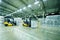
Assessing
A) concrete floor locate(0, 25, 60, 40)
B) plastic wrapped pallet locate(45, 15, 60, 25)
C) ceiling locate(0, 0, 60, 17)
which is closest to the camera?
concrete floor locate(0, 25, 60, 40)

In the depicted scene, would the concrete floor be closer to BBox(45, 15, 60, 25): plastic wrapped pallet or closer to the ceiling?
the ceiling

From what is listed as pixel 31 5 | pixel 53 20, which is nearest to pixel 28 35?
pixel 31 5

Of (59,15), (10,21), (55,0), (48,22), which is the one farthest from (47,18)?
(55,0)

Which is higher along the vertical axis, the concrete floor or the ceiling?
the ceiling

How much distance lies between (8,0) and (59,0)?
5.30 metres

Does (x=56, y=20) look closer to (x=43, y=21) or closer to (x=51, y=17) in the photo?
(x=51, y=17)

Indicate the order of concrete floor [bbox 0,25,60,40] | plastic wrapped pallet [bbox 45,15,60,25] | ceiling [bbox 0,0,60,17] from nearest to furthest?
1. concrete floor [bbox 0,25,60,40]
2. ceiling [bbox 0,0,60,17]
3. plastic wrapped pallet [bbox 45,15,60,25]

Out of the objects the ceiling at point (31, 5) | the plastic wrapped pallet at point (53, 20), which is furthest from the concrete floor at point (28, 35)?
the plastic wrapped pallet at point (53, 20)

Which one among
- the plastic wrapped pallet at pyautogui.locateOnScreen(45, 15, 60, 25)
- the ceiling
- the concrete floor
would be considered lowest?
the concrete floor

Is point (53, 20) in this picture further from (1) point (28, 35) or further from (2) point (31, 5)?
(1) point (28, 35)

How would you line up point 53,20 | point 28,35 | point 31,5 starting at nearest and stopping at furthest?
point 28,35
point 31,5
point 53,20

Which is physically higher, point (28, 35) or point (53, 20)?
point (53, 20)

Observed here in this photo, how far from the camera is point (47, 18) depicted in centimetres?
1889

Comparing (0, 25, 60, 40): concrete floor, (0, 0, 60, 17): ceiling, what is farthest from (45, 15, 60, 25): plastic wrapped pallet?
(0, 25, 60, 40): concrete floor
